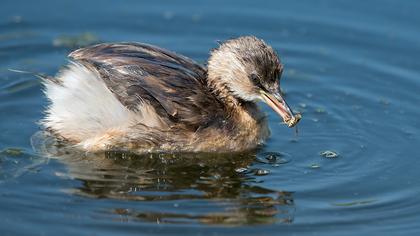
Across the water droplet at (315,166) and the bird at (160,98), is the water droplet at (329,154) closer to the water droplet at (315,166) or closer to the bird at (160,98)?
the water droplet at (315,166)

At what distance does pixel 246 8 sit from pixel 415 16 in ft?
7.73

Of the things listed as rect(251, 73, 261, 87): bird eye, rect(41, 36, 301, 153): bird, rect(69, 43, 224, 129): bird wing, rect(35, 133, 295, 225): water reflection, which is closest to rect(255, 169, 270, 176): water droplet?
rect(35, 133, 295, 225): water reflection

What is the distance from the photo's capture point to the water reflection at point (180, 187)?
776 centimetres

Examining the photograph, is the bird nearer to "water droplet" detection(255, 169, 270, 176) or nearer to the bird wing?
the bird wing

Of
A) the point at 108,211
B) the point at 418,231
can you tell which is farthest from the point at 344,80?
the point at 108,211

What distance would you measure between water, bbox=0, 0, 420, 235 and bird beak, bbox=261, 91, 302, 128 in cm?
43

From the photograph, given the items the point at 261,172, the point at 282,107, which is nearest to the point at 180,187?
the point at 261,172

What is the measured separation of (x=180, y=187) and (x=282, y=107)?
144cm

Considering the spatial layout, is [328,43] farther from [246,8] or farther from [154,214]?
[154,214]

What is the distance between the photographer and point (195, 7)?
12406 millimetres

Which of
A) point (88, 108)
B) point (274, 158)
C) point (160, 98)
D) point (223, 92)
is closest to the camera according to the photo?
point (160, 98)

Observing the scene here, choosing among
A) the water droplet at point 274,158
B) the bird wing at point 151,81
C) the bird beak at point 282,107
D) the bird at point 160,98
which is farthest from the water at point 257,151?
the bird wing at point 151,81

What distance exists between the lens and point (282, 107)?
354 inches

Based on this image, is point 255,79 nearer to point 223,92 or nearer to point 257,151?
point 223,92
